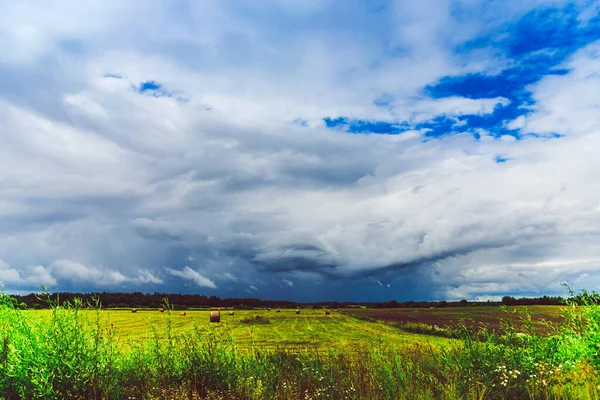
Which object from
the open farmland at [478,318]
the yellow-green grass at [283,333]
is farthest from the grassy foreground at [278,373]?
the yellow-green grass at [283,333]

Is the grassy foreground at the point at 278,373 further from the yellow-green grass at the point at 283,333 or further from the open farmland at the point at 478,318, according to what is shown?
the yellow-green grass at the point at 283,333

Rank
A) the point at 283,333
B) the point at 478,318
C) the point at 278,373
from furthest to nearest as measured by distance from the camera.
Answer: the point at 478,318 → the point at 283,333 → the point at 278,373

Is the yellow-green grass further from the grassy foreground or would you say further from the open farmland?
the open farmland

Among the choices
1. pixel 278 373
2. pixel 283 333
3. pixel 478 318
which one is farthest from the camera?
pixel 478 318

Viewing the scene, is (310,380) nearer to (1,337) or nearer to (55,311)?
(55,311)

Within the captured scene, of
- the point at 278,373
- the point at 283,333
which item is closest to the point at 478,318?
the point at 283,333

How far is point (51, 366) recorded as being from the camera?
365 inches

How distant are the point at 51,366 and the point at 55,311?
120cm

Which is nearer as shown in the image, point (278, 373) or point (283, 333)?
point (278, 373)

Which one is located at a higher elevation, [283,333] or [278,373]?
[278,373]

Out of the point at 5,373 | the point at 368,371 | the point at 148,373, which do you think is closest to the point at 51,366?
the point at 5,373

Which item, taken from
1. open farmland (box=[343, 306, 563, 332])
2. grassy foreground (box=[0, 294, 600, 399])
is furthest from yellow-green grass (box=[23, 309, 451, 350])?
open farmland (box=[343, 306, 563, 332])

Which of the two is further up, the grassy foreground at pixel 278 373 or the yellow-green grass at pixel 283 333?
the grassy foreground at pixel 278 373

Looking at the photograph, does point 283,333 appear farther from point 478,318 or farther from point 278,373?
point 478,318
